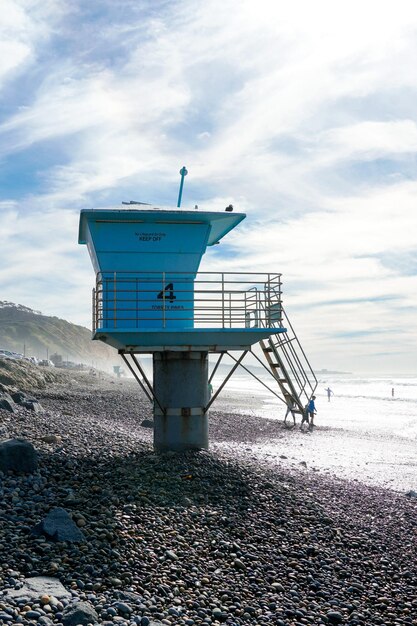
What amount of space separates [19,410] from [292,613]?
14930 millimetres

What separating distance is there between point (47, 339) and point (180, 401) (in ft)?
523

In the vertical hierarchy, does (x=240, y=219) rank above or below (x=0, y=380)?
above

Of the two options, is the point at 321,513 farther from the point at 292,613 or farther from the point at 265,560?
the point at 292,613

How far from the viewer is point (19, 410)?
840 inches

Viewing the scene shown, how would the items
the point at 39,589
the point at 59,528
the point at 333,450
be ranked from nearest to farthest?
the point at 39,589 < the point at 59,528 < the point at 333,450

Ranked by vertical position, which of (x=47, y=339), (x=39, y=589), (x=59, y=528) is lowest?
(x=39, y=589)

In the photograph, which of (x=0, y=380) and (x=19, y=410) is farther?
(x=0, y=380)

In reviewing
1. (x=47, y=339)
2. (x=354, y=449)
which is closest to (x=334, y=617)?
(x=354, y=449)

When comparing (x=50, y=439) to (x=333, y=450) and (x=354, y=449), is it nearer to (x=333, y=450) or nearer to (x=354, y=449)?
(x=333, y=450)

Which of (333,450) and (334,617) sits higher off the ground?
(333,450)

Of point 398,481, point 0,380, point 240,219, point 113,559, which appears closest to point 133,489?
point 113,559

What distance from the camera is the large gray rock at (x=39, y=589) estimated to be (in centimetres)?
762

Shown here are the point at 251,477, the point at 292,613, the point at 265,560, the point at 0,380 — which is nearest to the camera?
the point at 292,613

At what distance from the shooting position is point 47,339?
16988cm
